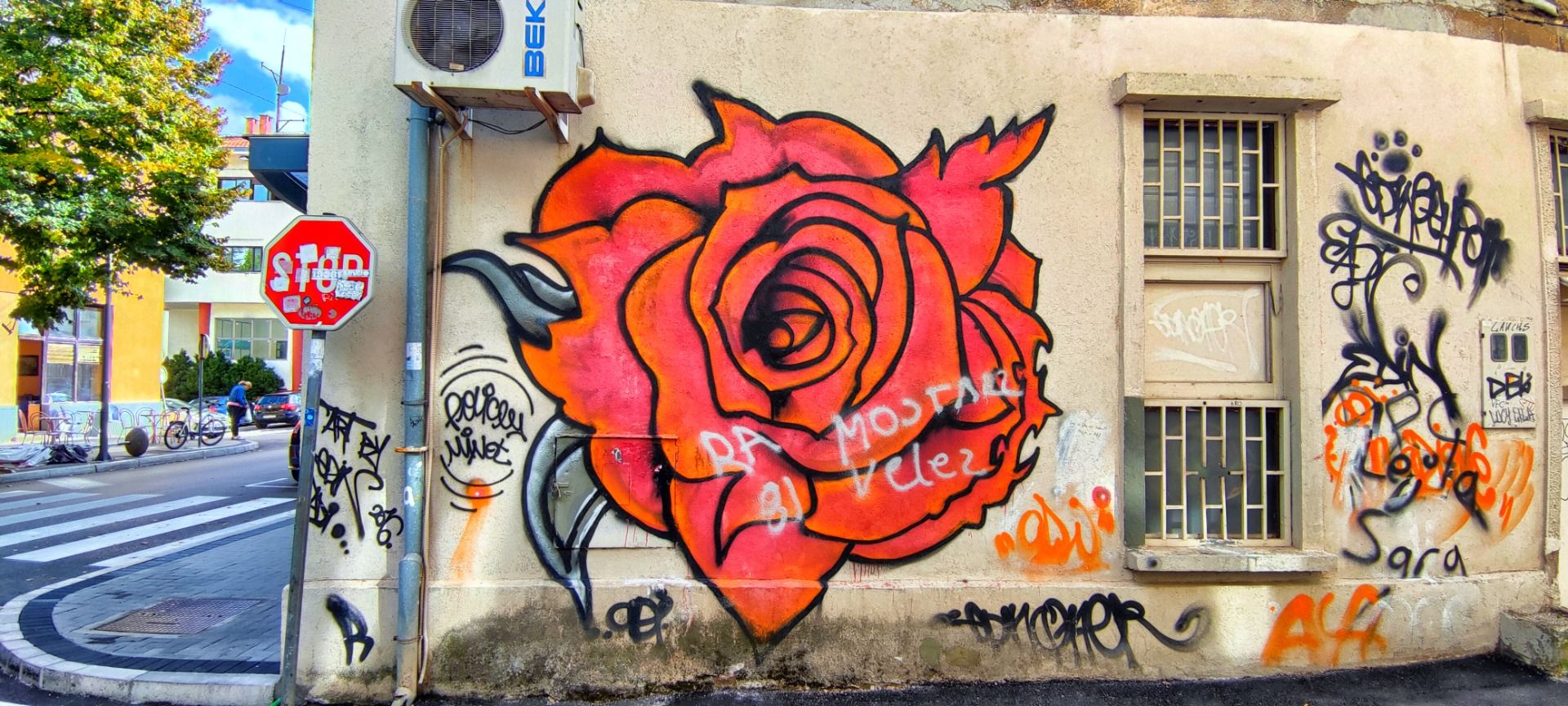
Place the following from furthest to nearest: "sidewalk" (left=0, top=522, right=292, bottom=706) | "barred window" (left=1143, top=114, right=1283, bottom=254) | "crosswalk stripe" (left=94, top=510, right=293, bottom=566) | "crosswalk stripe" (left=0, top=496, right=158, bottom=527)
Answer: "crosswalk stripe" (left=0, top=496, right=158, bottom=527) < "crosswalk stripe" (left=94, top=510, right=293, bottom=566) < "barred window" (left=1143, top=114, right=1283, bottom=254) < "sidewalk" (left=0, top=522, right=292, bottom=706)

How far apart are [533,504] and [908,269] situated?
2641 mm

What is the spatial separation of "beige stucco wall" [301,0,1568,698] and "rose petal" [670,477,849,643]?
0.09 meters

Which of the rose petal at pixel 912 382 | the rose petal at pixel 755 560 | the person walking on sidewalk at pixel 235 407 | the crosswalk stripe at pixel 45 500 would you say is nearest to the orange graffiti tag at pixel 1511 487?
the rose petal at pixel 912 382

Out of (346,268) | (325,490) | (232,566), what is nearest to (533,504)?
(325,490)

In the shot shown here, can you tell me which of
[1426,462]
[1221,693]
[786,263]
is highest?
[786,263]

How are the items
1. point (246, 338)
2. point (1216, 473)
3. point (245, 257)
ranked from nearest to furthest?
point (1216, 473)
point (245, 257)
point (246, 338)

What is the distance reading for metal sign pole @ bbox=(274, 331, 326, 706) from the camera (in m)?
Answer: 4.14

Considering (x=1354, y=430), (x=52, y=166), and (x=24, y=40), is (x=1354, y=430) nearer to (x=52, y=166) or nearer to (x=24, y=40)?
(x=52, y=166)

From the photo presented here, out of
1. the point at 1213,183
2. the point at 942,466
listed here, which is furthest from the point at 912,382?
the point at 1213,183

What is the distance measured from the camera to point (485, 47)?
4.25m

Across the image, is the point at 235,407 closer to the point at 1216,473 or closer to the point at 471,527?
the point at 471,527

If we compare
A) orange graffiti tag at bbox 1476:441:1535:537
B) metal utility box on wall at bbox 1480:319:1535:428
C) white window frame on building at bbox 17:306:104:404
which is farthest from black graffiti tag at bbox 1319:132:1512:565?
white window frame on building at bbox 17:306:104:404

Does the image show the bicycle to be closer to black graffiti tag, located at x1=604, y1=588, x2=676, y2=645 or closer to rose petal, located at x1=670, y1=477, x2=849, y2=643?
black graffiti tag, located at x1=604, y1=588, x2=676, y2=645

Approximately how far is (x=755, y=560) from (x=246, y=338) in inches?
1516
